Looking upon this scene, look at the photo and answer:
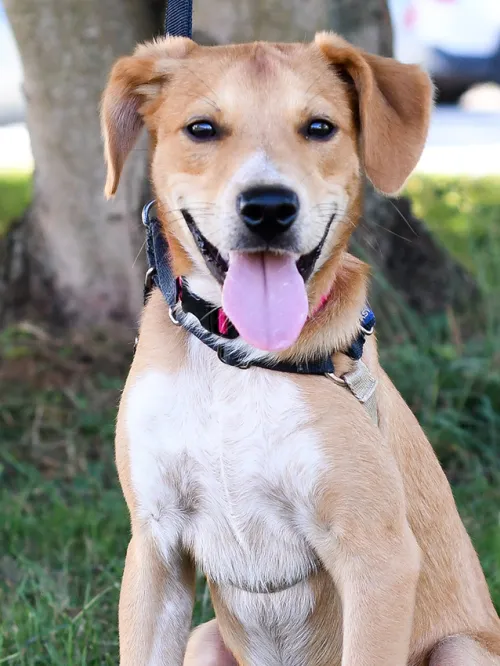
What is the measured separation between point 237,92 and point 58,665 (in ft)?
6.12

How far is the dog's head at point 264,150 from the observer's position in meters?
2.66

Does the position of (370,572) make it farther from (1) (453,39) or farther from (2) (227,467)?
(1) (453,39)

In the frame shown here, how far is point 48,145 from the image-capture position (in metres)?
5.85

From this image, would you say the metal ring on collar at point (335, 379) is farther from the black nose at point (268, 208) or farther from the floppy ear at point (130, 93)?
the floppy ear at point (130, 93)

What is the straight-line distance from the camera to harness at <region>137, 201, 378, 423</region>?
2.76 metres

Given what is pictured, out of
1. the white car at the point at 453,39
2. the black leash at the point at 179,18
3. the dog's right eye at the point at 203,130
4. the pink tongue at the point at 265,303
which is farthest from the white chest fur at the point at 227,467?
the white car at the point at 453,39

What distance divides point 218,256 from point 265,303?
0.72ft

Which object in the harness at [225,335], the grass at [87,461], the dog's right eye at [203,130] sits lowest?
the grass at [87,461]

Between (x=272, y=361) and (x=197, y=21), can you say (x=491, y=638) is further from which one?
(x=197, y=21)

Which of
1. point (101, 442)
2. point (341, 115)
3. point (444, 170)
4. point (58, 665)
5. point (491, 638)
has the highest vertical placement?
point (341, 115)

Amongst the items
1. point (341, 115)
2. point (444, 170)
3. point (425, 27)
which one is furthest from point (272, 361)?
point (425, 27)

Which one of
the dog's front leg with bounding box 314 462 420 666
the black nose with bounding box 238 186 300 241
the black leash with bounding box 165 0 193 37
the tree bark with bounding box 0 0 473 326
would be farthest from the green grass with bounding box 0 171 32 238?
the dog's front leg with bounding box 314 462 420 666

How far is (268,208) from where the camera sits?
8.52 feet

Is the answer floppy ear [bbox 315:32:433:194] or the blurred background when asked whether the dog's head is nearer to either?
floppy ear [bbox 315:32:433:194]
